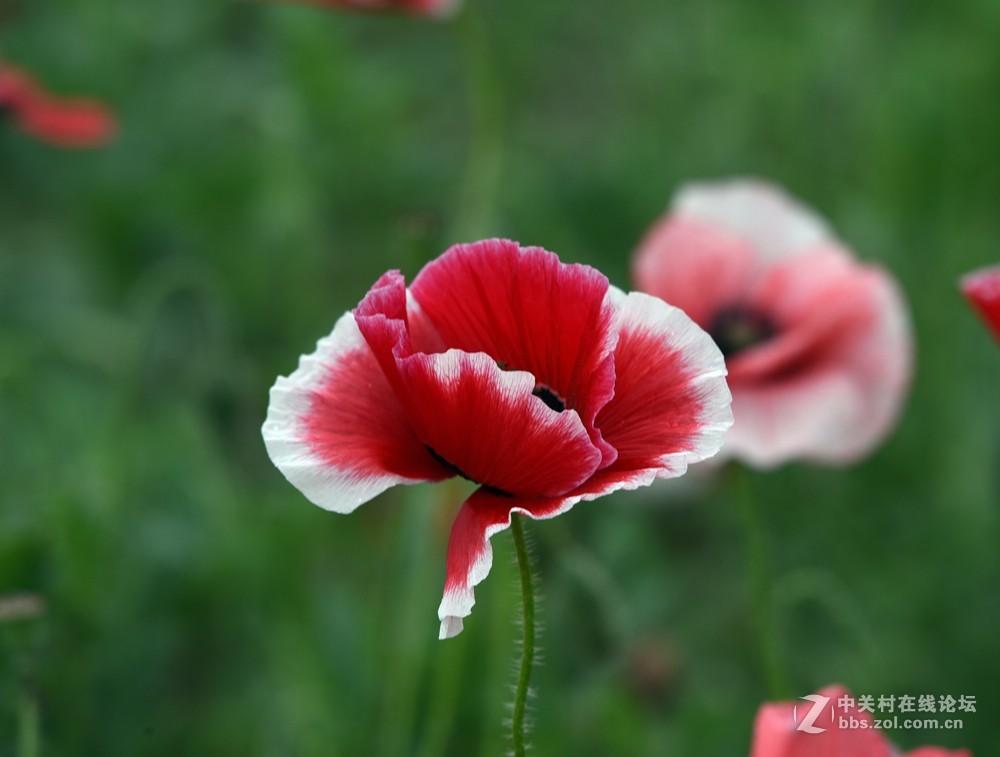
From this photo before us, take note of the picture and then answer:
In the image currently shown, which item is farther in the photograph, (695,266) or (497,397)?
(695,266)

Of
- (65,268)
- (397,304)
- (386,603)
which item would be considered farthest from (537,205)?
(397,304)

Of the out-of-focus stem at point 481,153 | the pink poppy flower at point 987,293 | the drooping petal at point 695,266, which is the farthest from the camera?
the out-of-focus stem at point 481,153

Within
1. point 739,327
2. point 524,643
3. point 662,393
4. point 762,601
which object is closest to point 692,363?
point 662,393

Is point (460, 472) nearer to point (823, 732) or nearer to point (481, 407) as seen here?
point (481, 407)

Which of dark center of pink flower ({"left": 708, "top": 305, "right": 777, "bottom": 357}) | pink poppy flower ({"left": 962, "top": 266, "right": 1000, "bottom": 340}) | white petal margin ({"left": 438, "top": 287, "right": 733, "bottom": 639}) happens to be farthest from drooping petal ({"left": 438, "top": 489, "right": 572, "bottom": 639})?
dark center of pink flower ({"left": 708, "top": 305, "right": 777, "bottom": 357})

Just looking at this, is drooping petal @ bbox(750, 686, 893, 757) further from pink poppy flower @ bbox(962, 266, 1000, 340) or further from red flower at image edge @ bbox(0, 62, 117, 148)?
red flower at image edge @ bbox(0, 62, 117, 148)

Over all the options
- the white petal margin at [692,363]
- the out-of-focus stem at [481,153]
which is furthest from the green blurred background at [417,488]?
the white petal margin at [692,363]

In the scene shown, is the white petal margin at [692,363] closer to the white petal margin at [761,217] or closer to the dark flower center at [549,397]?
the dark flower center at [549,397]
